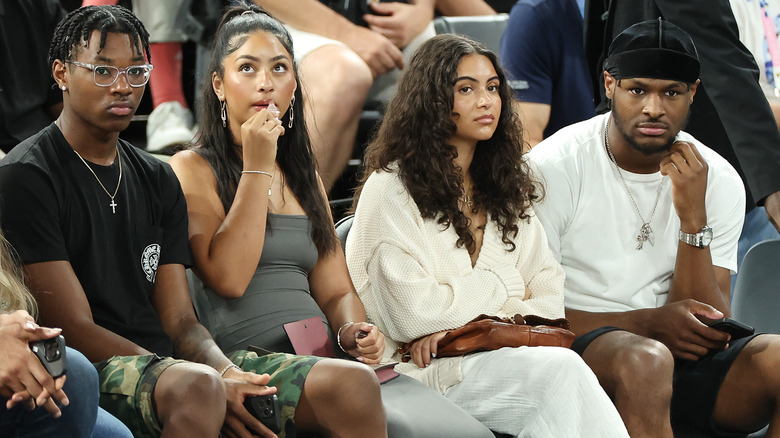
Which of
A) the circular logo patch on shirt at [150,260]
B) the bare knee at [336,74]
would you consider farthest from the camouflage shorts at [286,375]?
the bare knee at [336,74]

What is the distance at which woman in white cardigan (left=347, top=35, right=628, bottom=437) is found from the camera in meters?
2.63

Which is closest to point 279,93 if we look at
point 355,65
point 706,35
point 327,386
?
point 327,386

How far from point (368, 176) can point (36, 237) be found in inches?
43.1

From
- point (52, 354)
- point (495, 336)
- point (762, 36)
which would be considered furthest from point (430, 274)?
point (762, 36)

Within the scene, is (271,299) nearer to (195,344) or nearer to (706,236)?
(195,344)

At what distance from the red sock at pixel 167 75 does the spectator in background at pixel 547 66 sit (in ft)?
4.42

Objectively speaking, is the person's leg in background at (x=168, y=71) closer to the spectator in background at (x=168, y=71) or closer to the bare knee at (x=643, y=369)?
the spectator in background at (x=168, y=71)

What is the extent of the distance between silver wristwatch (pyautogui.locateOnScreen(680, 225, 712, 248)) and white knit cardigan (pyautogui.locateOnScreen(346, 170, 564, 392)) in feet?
1.35

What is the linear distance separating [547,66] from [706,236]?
1.35 m

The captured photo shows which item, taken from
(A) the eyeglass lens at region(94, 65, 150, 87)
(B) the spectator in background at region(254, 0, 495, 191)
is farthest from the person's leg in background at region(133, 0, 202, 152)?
(A) the eyeglass lens at region(94, 65, 150, 87)

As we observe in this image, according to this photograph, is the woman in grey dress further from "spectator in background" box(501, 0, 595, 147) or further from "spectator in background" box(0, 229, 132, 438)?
"spectator in background" box(501, 0, 595, 147)

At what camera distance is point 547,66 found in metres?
4.19

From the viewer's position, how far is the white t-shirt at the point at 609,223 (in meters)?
3.12

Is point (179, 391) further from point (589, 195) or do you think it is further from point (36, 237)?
point (589, 195)
